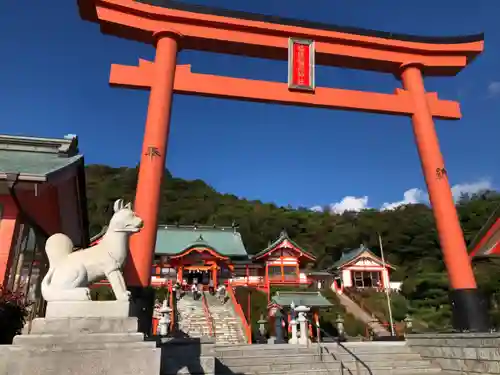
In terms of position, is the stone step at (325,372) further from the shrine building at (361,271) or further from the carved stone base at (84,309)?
the shrine building at (361,271)

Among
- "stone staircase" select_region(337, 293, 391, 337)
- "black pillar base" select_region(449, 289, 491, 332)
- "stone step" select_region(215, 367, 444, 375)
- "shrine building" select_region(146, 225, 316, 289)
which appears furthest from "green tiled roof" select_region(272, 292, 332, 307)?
"stone step" select_region(215, 367, 444, 375)

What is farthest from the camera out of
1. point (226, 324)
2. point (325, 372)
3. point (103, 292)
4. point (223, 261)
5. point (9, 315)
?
point (223, 261)

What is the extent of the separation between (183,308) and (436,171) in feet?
48.4

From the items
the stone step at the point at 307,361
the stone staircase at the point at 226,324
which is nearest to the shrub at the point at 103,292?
the stone staircase at the point at 226,324

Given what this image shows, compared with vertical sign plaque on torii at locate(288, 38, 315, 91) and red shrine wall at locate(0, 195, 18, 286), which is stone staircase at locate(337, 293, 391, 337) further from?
red shrine wall at locate(0, 195, 18, 286)

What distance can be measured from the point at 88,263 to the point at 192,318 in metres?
15.0

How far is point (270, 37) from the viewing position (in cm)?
968

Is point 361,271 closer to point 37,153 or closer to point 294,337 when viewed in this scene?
point 294,337

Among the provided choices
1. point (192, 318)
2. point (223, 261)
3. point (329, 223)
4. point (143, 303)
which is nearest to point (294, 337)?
point (143, 303)

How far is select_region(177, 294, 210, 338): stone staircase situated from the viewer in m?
16.6

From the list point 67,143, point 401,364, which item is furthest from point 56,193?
point 401,364

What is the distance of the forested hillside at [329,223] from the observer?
93.4 ft

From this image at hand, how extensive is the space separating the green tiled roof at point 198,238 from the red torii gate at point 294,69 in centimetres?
2084

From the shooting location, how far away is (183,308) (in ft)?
64.5
